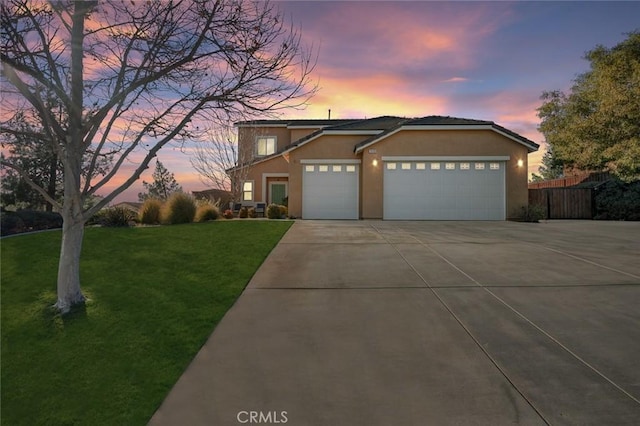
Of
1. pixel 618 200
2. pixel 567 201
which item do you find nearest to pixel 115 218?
pixel 567 201

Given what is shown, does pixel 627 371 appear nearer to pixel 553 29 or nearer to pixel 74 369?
pixel 74 369

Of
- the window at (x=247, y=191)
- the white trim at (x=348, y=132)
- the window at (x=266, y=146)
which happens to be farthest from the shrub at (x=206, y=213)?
the window at (x=266, y=146)

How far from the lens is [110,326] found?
15.1 ft

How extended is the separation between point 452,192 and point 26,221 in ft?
55.1

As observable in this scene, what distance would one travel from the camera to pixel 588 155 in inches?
773

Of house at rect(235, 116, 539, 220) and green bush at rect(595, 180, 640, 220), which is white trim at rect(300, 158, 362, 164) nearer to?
house at rect(235, 116, 539, 220)

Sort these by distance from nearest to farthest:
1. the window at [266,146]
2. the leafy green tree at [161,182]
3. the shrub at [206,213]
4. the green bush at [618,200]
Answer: the shrub at [206,213] → the green bush at [618,200] → the window at [266,146] → the leafy green tree at [161,182]

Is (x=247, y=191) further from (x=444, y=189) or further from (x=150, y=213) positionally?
(x=444, y=189)

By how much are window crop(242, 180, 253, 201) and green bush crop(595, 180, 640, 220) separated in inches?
798

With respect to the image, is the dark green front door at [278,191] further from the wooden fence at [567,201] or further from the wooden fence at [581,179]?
the wooden fence at [581,179]

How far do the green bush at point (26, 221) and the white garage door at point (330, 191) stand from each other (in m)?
10.2

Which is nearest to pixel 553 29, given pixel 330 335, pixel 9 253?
pixel 330 335

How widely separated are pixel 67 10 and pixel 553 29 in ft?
42.4

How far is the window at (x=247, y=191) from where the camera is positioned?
24.2 metres
